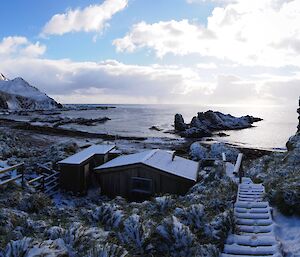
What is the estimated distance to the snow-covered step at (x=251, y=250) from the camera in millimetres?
7266

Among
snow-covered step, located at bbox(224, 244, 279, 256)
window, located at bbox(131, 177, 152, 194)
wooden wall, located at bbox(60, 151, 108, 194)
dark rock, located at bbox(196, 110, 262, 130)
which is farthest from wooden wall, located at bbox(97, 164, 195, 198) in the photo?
dark rock, located at bbox(196, 110, 262, 130)

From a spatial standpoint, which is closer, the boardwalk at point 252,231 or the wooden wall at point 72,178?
the boardwalk at point 252,231

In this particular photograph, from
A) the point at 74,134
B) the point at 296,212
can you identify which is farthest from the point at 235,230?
the point at 74,134

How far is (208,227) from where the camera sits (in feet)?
26.9

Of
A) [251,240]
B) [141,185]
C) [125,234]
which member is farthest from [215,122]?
[125,234]

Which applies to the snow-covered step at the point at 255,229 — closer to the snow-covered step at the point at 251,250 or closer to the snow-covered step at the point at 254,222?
the snow-covered step at the point at 254,222

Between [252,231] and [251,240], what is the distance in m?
0.68

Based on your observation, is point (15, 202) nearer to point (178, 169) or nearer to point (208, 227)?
point (208, 227)

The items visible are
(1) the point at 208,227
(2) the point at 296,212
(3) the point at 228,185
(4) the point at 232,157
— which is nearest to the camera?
(1) the point at 208,227

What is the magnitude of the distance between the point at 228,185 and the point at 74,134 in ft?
161

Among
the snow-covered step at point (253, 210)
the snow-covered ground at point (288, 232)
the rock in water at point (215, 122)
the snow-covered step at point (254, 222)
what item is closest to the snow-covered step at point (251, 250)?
the snow-covered ground at point (288, 232)

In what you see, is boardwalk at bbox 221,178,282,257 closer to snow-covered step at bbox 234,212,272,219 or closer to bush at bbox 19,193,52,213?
snow-covered step at bbox 234,212,272,219

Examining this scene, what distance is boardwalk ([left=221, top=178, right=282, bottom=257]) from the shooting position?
7.36 m

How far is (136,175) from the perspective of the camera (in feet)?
62.7
